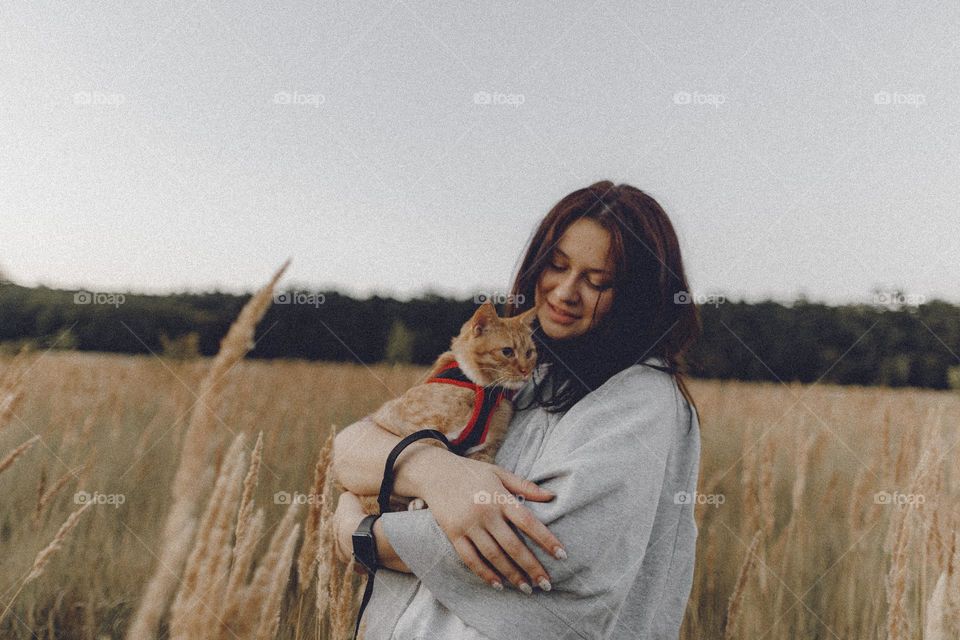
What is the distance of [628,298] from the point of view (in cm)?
166

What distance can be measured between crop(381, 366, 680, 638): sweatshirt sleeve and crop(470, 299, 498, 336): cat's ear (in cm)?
62

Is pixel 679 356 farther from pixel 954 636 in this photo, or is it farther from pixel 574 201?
pixel 954 636

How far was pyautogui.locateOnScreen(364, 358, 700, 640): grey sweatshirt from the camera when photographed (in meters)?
1.27

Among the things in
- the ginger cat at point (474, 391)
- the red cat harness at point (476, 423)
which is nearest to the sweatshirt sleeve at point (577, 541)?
the ginger cat at point (474, 391)

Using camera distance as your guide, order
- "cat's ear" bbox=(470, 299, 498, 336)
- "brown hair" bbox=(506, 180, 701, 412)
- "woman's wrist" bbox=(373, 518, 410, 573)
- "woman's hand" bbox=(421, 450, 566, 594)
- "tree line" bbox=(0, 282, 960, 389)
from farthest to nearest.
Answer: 1. "tree line" bbox=(0, 282, 960, 389)
2. "cat's ear" bbox=(470, 299, 498, 336)
3. "brown hair" bbox=(506, 180, 701, 412)
4. "woman's wrist" bbox=(373, 518, 410, 573)
5. "woman's hand" bbox=(421, 450, 566, 594)

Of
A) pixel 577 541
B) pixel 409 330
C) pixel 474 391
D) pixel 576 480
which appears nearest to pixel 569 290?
pixel 474 391

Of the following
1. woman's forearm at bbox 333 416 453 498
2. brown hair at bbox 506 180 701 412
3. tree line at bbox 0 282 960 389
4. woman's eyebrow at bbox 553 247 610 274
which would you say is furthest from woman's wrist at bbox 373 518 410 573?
tree line at bbox 0 282 960 389

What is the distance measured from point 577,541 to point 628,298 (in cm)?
71

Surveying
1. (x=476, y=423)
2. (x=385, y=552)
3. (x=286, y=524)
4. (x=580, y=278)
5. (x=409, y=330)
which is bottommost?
(x=385, y=552)

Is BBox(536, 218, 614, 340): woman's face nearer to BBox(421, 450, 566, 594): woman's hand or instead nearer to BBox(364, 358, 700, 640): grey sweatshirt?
BBox(364, 358, 700, 640): grey sweatshirt

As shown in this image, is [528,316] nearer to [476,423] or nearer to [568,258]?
[568,258]

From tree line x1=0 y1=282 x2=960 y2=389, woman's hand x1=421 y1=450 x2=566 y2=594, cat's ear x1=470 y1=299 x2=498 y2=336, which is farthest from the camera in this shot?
tree line x1=0 y1=282 x2=960 y2=389

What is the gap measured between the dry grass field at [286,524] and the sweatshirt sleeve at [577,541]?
0.22 metres

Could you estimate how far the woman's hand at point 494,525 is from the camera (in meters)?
1.25
